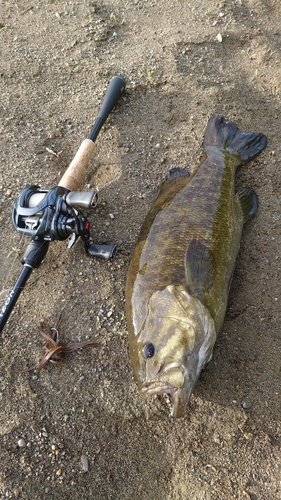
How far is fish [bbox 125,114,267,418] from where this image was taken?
276cm

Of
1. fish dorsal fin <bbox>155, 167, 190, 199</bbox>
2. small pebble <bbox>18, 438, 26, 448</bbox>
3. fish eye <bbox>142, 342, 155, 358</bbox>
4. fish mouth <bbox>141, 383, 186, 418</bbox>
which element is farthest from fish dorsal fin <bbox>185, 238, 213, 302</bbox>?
small pebble <bbox>18, 438, 26, 448</bbox>

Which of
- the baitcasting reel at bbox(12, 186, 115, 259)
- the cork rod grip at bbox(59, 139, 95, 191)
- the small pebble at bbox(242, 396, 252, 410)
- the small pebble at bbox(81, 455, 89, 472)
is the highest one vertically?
the baitcasting reel at bbox(12, 186, 115, 259)

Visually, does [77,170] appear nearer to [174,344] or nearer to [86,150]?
[86,150]

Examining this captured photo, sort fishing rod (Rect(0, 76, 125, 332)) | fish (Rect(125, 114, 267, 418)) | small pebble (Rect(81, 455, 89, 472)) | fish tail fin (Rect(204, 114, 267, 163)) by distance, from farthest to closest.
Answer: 1. fish tail fin (Rect(204, 114, 267, 163))
2. fishing rod (Rect(0, 76, 125, 332))
3. small pebble (Rect(81, 455, 89, 472))
4. fish (Rect(125, 114, 267, 418))

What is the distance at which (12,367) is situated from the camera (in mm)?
3232

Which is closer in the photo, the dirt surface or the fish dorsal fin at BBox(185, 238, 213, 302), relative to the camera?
the dirt surface

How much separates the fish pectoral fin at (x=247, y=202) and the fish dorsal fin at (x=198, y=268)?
0.88 m

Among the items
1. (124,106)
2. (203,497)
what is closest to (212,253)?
(203,497)

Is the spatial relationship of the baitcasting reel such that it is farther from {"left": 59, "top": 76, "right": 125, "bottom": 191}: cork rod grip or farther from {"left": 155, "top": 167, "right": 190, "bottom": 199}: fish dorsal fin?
{"left": 155, "top": 167, "right": 190, "bottom": 199}: fish dorsal fin

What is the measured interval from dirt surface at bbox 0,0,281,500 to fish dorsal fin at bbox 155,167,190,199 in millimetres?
238

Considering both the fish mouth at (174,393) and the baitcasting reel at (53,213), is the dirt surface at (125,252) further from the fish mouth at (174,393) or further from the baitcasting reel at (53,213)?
the baitcasting reel at (53,213)

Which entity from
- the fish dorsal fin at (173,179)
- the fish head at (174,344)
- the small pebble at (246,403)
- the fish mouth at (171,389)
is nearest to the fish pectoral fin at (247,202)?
the fish dorsal fin at (173,179)

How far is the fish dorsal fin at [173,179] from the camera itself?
3.93 m

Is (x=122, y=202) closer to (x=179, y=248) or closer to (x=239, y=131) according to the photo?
(x=179, y=248)
